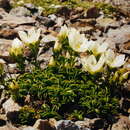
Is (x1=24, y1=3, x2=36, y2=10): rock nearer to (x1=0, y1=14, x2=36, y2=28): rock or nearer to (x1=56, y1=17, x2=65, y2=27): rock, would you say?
(x1=0, y1=14, x2=36, y2=28): rock

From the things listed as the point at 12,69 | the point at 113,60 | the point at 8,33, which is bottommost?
the point at 12,69

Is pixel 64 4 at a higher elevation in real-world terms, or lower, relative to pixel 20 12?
lower

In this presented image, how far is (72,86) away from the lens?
6.09 meters

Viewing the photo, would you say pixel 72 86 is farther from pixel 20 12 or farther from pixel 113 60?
pixel 20 12

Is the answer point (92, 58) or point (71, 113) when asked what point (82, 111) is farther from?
point (92, 58)

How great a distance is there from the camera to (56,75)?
6.30 m

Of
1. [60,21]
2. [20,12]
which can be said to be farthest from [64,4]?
[60,21]

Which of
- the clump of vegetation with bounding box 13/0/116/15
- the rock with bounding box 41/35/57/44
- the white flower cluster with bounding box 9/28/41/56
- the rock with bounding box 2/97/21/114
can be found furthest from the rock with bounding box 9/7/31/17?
the rock with bounding box 2/97/21/114

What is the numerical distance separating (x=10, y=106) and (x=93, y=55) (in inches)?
66.2

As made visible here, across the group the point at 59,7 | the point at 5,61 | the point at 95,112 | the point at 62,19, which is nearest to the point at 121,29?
the point at 62,19

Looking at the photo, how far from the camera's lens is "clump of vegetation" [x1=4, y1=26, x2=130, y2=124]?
5781 mm

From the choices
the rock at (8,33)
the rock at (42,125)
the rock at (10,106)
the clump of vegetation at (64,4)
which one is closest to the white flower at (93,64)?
the rock at (42,125)

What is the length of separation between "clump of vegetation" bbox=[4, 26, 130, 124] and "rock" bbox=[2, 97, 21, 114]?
11cm

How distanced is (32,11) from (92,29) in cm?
271
